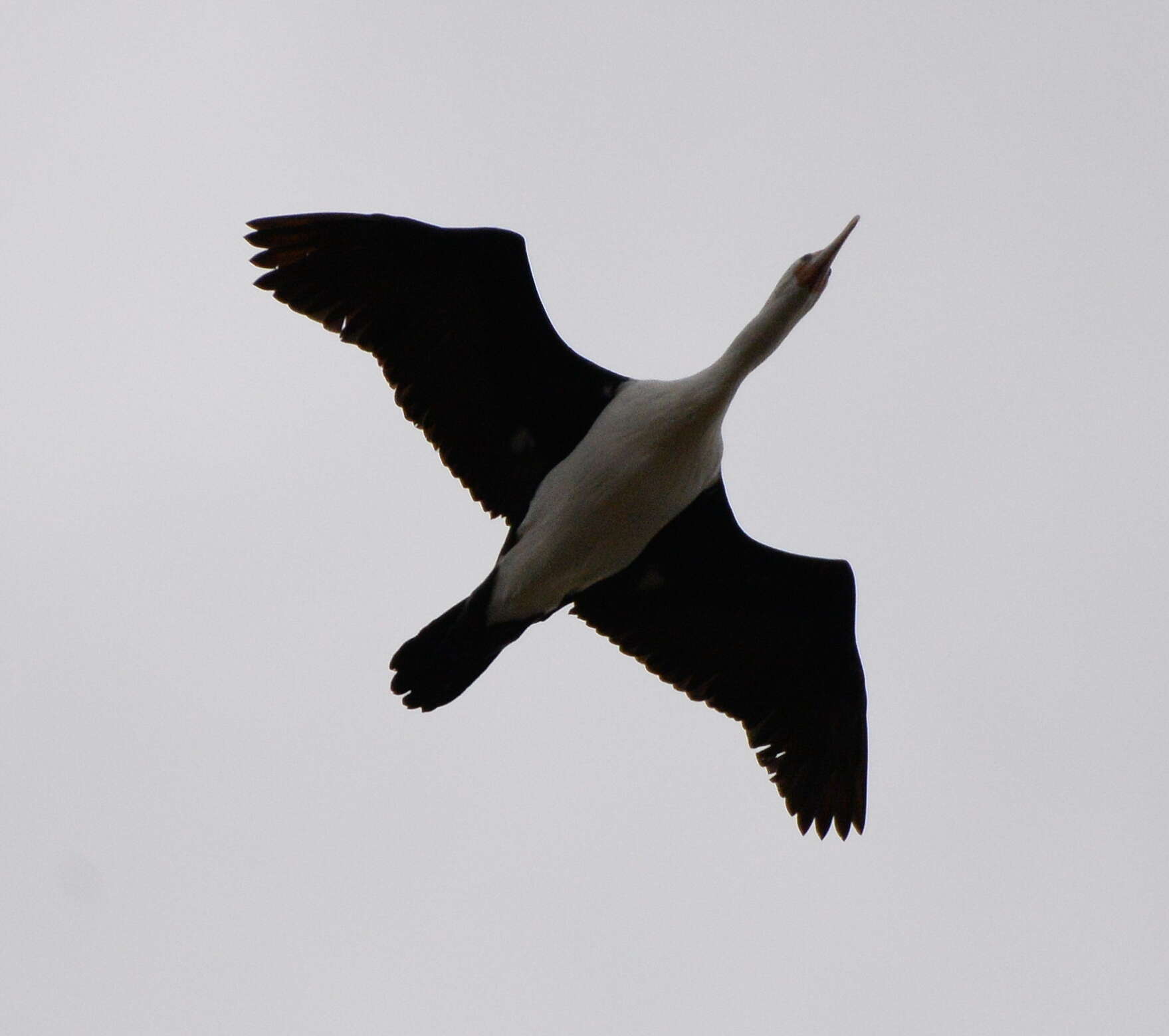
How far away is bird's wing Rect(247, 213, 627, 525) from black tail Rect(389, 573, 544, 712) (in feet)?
2.01

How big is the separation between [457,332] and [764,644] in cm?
259

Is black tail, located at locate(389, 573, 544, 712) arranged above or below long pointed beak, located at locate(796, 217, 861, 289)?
below

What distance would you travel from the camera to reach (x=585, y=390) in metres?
9.63

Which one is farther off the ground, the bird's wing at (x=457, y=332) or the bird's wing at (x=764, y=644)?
the bird's wing at (x=457, y=332)

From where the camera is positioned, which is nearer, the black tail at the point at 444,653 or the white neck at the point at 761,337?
the white neck at the point at 761,337

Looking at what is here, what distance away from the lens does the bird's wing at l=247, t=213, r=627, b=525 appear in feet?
30.1

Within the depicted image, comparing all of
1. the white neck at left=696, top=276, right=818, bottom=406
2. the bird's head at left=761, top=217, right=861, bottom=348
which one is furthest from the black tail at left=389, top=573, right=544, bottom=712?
the bird's head at left=761, top=217, right=861, bottom=348

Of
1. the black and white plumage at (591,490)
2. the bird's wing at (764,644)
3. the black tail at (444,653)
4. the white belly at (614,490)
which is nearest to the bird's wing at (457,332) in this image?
the black and white plumage at (591,490)

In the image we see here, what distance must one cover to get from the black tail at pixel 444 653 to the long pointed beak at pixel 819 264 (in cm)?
231

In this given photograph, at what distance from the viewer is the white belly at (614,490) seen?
9.20 m

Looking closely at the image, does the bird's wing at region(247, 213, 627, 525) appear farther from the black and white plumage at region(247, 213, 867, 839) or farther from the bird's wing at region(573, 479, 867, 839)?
the bird's wing at region(573, 479, 867, 839)

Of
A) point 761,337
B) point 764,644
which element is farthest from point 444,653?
point 761,337

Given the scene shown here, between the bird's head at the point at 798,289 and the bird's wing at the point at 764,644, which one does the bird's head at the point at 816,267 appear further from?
the bird's wing at the point at 764,644

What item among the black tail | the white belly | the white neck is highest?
the white neck
